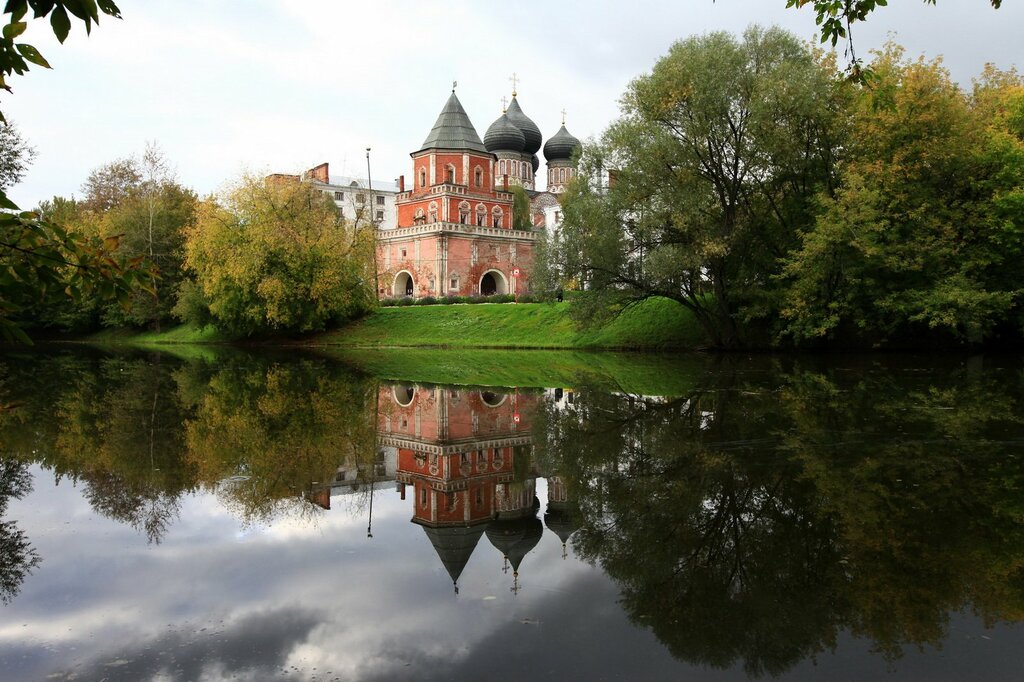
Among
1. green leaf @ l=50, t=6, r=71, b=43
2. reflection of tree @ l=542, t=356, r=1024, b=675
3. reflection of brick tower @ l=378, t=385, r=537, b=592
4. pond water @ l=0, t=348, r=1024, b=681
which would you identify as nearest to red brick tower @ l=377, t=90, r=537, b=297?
reflection of brick tower @ l=378, t=385, r=537, b=592

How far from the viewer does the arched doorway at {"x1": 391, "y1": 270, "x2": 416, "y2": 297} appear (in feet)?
205

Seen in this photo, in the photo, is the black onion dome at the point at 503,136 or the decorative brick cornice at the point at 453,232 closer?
the decorative brick cornice at the point at 453,232

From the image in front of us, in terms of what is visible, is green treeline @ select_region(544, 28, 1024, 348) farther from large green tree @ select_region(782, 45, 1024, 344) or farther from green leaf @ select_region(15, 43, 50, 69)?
green leaf @ select_region(15, 43, 50, 69)

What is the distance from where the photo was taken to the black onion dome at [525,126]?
87562 mm

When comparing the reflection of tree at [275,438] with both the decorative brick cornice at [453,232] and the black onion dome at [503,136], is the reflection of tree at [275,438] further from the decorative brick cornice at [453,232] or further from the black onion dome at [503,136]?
the black onion dome at [503,136]

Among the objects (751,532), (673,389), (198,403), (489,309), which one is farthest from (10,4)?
(489,309)

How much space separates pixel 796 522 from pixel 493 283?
57067 millimetres

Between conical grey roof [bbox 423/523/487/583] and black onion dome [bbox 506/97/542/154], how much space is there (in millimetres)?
84563

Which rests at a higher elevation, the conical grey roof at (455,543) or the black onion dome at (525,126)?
the black onion dome at (525,126)

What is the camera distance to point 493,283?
6288cm

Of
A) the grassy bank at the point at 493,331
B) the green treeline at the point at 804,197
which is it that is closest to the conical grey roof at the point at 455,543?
the green treeline at the point at 804,197

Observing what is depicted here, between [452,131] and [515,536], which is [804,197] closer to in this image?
[515,536]

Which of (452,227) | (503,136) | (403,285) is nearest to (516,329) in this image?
(452,227)

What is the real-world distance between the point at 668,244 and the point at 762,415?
55.9 ft
